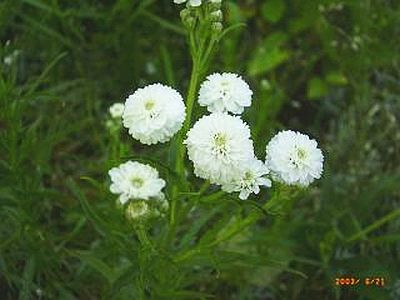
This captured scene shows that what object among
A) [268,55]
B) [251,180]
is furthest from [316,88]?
[251,180]

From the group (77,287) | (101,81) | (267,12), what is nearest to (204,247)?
(77,287)

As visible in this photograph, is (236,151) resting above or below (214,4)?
below

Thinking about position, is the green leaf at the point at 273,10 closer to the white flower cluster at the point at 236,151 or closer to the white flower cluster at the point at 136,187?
the white flower cluster at the point at 236,151

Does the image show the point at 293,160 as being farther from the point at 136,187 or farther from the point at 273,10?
the point at 273,10

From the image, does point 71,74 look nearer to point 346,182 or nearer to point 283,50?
point 283,50

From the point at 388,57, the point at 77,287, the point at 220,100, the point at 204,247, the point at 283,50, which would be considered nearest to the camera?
the point at 220,100
